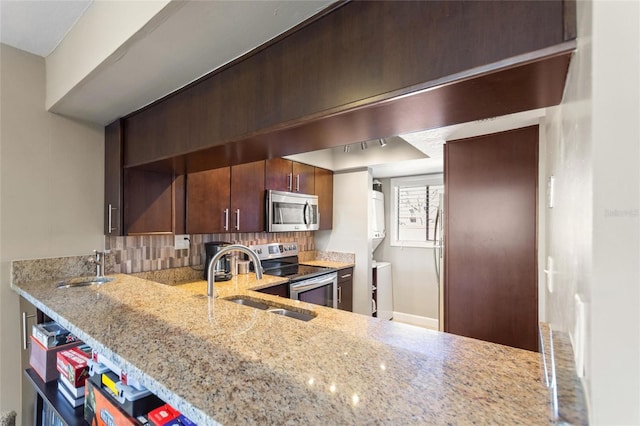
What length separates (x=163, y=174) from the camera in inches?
88.0

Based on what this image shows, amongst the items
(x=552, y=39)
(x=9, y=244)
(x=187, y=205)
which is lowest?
(x=9, y=244)

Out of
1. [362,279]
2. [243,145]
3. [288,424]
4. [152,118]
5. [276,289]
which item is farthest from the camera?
[362,279]

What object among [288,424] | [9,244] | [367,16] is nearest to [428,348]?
[288,424]

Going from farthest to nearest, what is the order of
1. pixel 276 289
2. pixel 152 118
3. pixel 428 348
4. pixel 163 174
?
pixel 276 289, pixel 163 174, pixel 152 118, pixel 428 348

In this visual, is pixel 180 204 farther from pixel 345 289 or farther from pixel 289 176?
pixel 345 289

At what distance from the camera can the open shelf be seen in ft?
4.00

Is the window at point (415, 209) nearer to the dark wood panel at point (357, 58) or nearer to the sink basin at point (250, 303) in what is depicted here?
the sink basin at point (250, 303)

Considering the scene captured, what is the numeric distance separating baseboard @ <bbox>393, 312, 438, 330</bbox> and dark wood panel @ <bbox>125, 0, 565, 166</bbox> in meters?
3.63

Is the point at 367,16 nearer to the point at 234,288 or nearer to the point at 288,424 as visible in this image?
the point at 288,424

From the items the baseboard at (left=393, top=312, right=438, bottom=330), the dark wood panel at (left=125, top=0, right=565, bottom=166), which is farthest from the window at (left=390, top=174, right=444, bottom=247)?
the dark wood panel at (left=125, top=0, right=565, bottom=166)

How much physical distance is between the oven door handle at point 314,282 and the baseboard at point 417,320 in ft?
5.01

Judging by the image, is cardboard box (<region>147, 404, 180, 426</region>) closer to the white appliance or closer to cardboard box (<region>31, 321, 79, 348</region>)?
cardboard box (<region>31, 321, 79, 348</region>)

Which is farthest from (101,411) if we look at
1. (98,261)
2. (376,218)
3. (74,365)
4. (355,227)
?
(376,218)

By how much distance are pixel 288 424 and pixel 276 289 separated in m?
2.10
